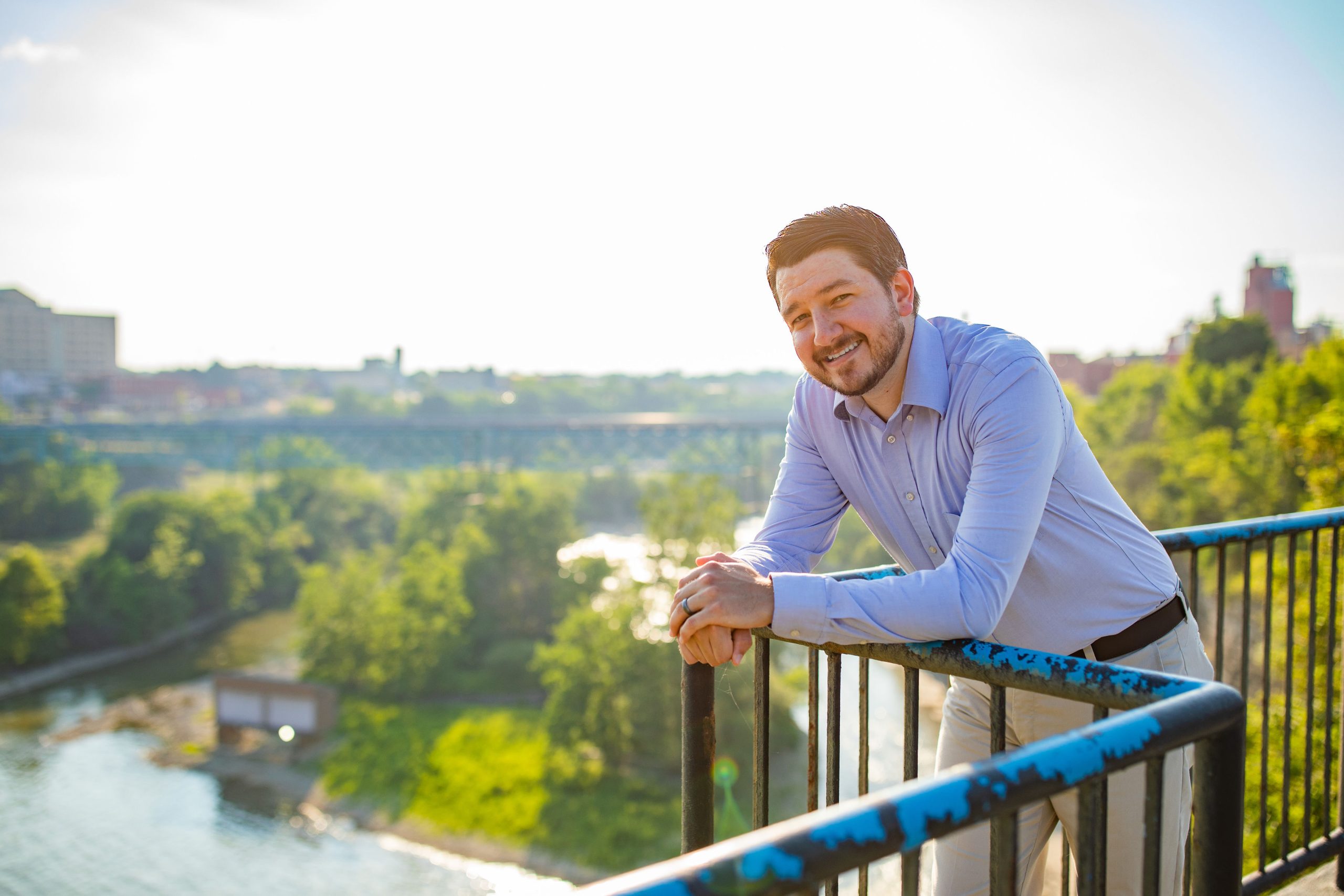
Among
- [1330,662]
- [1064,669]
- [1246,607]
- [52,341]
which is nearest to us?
[1064,669]

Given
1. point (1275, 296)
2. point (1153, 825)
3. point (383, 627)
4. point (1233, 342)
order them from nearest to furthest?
point (1153, 825)
point (1233, 342)
point (383, 627)
point (1275, 296)

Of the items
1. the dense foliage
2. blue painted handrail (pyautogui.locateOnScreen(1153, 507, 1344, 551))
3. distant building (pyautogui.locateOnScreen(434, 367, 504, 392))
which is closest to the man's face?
blue painted handrail (pyautogui.locateOnScreen(1153, 507, 1344, 551))

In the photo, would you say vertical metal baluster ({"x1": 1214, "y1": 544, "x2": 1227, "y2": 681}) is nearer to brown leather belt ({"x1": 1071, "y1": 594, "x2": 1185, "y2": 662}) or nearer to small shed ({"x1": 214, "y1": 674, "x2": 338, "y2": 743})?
brown leather belt ({"x1": 1071, "y1": 594, "x2": 1185, "y2": 662})

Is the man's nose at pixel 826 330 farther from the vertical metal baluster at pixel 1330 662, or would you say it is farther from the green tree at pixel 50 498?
the green tree at pixel 50 498

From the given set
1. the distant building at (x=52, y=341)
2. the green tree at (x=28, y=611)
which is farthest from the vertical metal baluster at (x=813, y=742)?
the distant building at (x=52, y=341)

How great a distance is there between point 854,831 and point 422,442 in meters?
52.8

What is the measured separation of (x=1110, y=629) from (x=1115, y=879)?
1.49 ft

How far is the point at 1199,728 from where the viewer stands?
1038mm

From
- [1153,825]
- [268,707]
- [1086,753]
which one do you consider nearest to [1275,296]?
[268,707]

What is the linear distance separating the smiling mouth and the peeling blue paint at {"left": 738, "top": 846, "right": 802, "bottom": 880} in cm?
114

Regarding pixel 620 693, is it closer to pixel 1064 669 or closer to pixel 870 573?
pixel 870 573

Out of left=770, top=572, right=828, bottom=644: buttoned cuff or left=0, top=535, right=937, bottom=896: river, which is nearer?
left=770, top=572, right=828, bottom=644: buttoned cuff

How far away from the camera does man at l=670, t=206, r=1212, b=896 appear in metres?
1.52

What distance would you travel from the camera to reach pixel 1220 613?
6.43 ft
